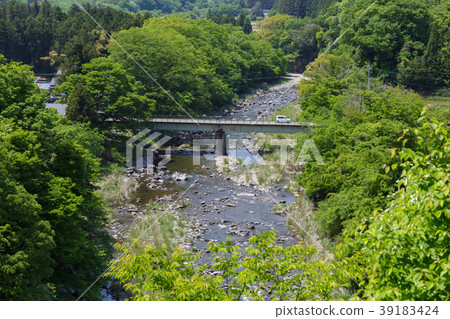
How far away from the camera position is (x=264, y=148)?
45.7 metres

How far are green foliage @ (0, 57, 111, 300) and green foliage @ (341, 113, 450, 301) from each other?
38.5 ft

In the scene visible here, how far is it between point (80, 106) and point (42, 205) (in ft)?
66.7

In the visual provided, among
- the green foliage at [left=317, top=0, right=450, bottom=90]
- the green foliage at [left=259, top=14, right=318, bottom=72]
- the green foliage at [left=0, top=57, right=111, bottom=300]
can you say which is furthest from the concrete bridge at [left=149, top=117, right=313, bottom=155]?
the green foliage at [left=259, top=14, right=318, bottom=72]

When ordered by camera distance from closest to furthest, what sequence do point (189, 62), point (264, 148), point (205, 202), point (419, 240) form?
point (419, 240), point (205, 202), point (264, 148), point (189, 62)

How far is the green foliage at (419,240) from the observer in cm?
679

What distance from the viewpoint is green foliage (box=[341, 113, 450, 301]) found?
6.79m

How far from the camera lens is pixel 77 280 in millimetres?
19922

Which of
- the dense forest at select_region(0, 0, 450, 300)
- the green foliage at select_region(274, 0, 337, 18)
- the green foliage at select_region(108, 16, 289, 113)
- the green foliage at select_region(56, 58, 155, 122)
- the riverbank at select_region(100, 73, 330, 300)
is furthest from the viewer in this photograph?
the green foliage at select_region(274, 0, 337, 18)

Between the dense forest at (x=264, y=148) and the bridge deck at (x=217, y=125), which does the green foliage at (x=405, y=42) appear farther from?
the bridge deck at (x=217, y=125)

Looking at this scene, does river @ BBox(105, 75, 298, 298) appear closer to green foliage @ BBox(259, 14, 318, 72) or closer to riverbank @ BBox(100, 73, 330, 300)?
riverbank @ BBox(100, 73, 330, 300)

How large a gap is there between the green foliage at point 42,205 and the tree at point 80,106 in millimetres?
11507

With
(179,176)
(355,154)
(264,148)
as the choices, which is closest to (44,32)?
(264,148)

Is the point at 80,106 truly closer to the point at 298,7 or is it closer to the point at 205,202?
the point at 205,202

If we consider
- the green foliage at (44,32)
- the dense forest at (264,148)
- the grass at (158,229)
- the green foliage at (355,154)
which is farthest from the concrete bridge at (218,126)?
the green foliage at (44,32)
